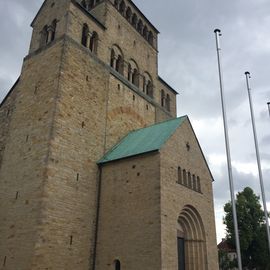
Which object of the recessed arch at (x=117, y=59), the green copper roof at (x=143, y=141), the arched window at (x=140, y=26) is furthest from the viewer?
the arched window at (x=140, y=26)

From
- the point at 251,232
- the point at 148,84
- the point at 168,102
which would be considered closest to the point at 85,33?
the point at 148,84

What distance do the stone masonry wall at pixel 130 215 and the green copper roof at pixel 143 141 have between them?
54 cm

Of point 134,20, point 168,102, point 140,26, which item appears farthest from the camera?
point 168,102

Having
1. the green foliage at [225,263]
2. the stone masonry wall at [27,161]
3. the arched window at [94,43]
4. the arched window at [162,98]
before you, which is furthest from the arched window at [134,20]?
the green foliage at [225,263]

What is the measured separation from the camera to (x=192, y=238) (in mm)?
20516

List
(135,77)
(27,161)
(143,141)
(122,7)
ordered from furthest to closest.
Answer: (122,7), (135,77), (143,141), (27,161)

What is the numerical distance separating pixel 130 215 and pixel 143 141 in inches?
203

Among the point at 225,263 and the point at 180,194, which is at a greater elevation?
the point at 180,194

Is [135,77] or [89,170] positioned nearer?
[89,170]

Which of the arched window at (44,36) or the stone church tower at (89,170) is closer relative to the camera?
the stone church tower at (89,170)

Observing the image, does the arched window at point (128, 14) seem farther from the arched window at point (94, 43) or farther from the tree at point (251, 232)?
the tree at point (251, 232)

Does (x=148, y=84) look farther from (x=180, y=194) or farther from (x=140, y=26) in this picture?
(x=180, y=194)

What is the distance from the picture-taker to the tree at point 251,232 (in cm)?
3241

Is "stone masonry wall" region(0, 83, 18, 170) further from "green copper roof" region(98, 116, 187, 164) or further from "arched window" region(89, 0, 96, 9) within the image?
"arched window" region(89, 0, 96, 9)
